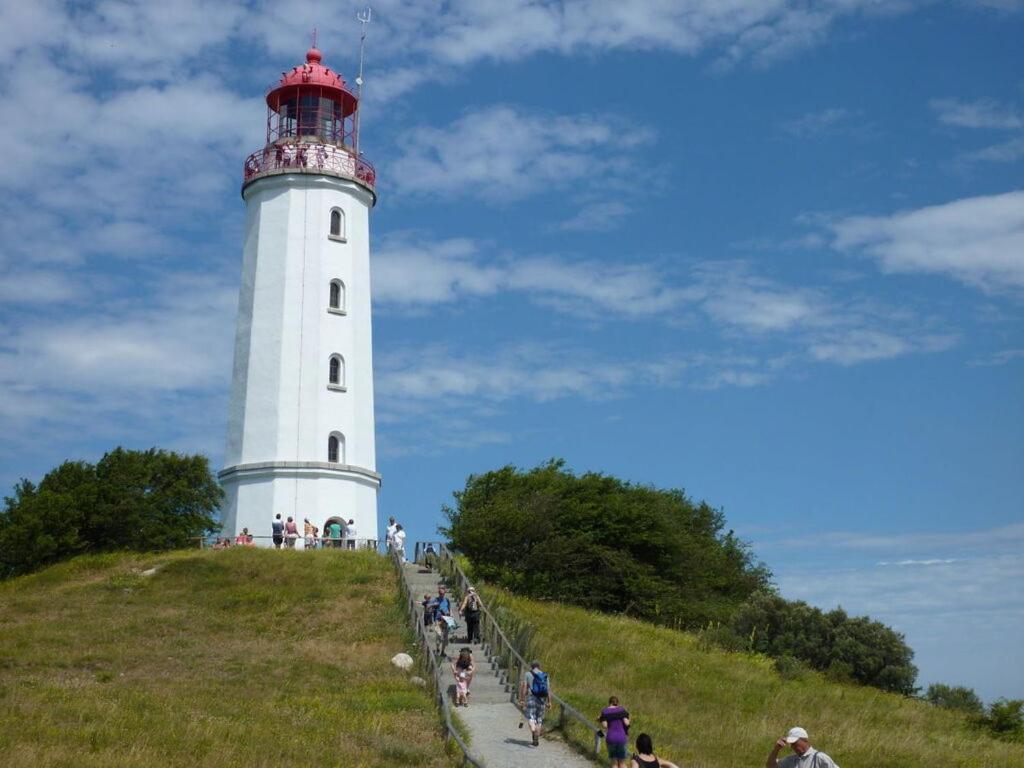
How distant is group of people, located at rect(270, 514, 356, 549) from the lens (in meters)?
38.7

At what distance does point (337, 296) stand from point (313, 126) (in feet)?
21.2

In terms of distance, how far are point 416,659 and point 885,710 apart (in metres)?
10.8

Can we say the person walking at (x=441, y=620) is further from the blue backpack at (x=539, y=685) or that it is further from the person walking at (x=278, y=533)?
the person walking at (x=278, y=533)

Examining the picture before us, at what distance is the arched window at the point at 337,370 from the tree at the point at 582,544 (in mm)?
6300

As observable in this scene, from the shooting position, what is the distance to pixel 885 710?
28.5 m

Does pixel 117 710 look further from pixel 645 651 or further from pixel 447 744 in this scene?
pixel 645 651

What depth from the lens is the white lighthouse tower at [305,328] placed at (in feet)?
134

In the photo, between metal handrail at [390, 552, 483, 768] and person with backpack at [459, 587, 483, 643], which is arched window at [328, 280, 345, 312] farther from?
person with backpack at [459, 587, 483, 643]

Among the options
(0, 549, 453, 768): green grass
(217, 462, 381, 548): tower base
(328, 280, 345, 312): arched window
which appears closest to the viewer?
(0, 549, 453, 768): green grass

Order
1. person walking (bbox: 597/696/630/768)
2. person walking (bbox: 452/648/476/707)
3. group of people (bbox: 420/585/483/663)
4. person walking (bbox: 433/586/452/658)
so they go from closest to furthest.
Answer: person walking (bbox: 597/696/630/768), person walking (bbox: 452/648/476/707), person walking (bbox: 433/586/452/658), group of people (bbox: 420/585/483/663)

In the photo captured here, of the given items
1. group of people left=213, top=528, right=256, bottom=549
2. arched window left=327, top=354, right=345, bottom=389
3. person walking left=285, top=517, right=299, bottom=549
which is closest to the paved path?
person walking left=285, top=517, right=299, bottom=549

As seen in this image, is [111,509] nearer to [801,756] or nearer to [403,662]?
[403,662]

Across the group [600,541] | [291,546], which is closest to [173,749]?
[291,546]

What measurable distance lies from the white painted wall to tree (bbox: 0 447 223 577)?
1.96 meters
